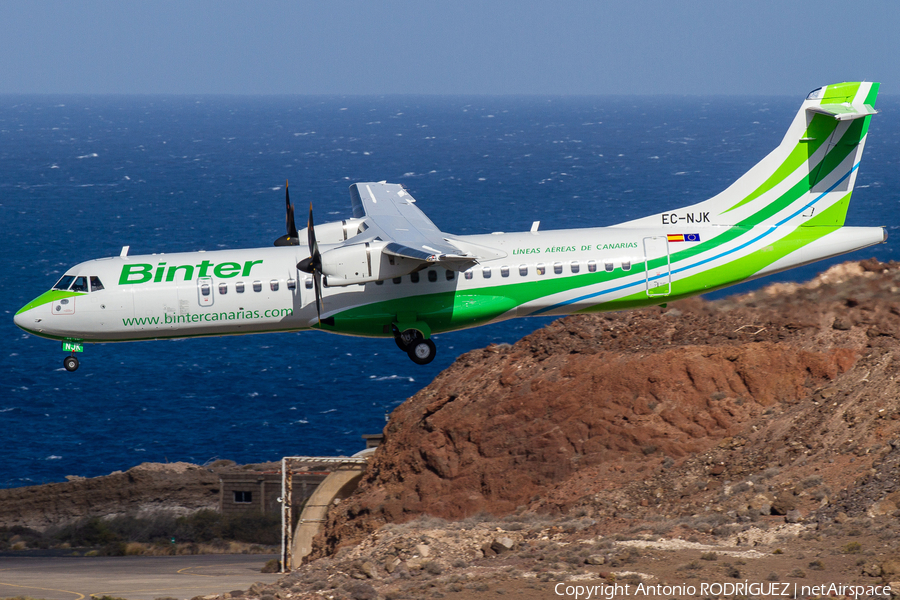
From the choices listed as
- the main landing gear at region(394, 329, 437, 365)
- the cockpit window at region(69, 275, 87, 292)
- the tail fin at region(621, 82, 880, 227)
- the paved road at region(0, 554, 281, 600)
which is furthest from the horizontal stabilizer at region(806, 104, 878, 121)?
the paved road at region(0, 554, 281, 600)

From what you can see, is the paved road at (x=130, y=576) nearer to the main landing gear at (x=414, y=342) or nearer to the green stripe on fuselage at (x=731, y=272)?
the main landing gear at (x=414, y=342)

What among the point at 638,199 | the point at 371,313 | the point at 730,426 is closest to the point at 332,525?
the point at 371,313

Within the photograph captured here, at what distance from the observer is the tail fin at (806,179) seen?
41.2 m

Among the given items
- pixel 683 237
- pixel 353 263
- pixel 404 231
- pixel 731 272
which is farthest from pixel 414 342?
pixel 731 272

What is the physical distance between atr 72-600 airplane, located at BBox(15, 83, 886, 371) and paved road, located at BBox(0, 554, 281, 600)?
1814cm

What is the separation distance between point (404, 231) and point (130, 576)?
31.7 metres

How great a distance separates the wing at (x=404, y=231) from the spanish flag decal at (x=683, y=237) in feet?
24.5

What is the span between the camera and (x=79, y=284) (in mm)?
38625

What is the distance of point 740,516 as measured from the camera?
111 feet

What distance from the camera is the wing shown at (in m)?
34.4

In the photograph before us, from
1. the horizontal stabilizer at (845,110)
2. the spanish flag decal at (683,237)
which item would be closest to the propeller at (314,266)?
the spanish flag decal at (683,237)

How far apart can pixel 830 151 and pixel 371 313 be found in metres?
20.0

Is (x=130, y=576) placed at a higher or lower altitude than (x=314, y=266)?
lower

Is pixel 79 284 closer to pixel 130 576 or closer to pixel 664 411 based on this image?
pixel 664 411
